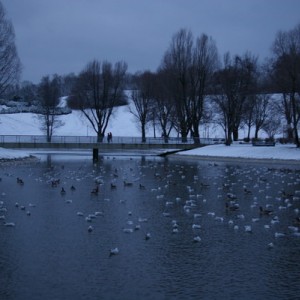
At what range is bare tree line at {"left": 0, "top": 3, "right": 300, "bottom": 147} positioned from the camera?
145 ft

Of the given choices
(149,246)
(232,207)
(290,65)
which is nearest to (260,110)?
(290,65)

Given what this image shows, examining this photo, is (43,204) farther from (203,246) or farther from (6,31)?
(6,31)

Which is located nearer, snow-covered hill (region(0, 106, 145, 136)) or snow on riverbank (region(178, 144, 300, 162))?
snow on riverbank (region(178, 144, 300, 162))

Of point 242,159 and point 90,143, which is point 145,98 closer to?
point 90,143

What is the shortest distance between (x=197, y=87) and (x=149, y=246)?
55744mm

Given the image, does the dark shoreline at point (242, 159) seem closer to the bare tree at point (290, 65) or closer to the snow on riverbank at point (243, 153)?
the snow on riverbank at point (243, 153)

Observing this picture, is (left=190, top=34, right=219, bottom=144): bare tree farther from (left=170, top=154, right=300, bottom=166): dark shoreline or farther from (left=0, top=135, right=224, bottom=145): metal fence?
(left=170, top=154, right=300, bottom=166): dark shoreline

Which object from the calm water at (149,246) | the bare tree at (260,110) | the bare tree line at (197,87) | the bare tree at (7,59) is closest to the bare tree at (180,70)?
the bare tree line at (197,87)

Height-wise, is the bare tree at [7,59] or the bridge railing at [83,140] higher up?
the bare tree at [7,59]

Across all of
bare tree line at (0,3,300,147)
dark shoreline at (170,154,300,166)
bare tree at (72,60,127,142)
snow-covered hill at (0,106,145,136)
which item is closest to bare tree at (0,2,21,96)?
bare tree line at (0,3,300,147)

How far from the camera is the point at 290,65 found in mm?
43125

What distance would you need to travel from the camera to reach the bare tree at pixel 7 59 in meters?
43.0

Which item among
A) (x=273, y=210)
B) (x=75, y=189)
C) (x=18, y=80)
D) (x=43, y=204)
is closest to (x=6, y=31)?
(x=18, y=80)

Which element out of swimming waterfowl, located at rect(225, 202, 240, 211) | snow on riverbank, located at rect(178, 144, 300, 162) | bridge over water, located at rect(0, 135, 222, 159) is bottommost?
swimming waterfowl, located at rect(225, 202, 240, 211)
